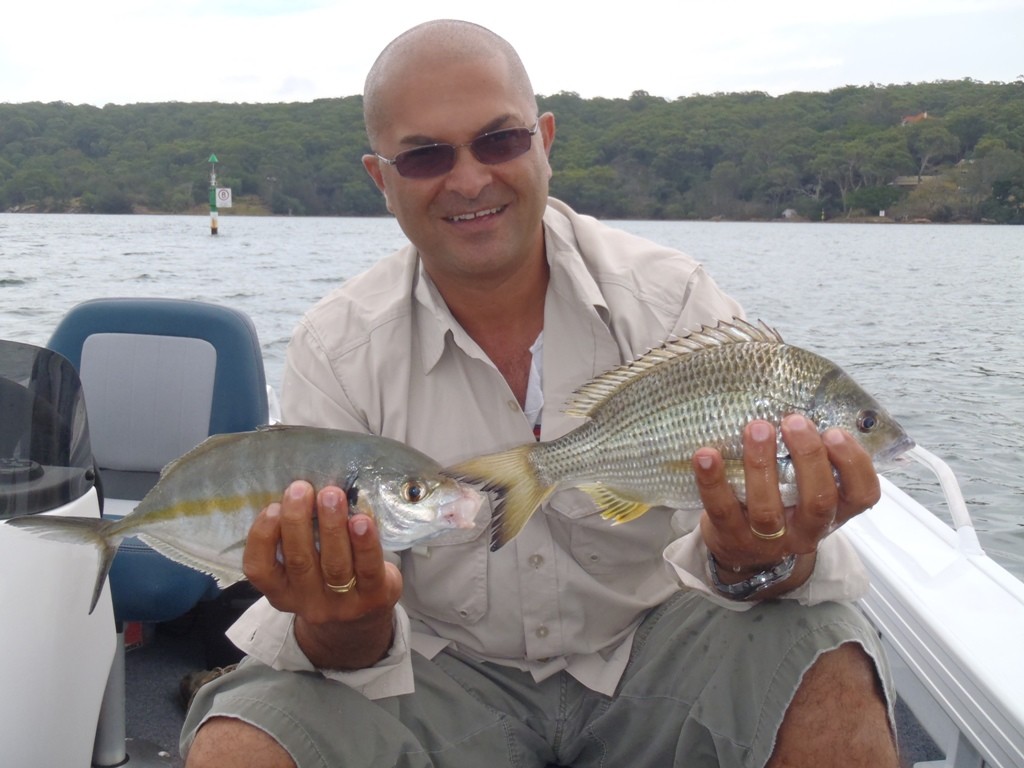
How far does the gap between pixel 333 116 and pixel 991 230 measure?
35.3 meters

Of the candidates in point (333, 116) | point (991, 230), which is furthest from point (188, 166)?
point (991, 230)

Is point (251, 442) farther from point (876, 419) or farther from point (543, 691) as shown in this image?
point (876, 419)

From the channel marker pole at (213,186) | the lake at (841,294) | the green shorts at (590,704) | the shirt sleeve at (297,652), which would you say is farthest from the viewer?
the channel marker pole at (213,186)

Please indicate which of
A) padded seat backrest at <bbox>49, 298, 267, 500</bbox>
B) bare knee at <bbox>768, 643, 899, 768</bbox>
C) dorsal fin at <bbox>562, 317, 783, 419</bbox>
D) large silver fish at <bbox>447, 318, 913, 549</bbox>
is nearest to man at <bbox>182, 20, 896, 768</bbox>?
bare knee at <bbox>768, 643, 899, 768</bbox>

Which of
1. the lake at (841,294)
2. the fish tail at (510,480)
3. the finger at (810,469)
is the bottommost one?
the lake at (841,294)

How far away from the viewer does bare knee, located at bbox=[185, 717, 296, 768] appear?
7.20 ft

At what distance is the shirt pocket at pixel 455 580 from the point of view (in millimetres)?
2664

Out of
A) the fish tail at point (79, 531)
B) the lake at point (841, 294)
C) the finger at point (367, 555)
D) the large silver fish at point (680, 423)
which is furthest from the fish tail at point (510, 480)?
the lake at point (841, 294)

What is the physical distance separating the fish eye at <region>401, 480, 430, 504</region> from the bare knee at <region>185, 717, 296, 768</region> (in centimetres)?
65

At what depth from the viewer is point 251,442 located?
217 cm

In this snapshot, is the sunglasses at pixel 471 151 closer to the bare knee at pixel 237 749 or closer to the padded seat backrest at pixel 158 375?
the bare knee at pixel 237 749

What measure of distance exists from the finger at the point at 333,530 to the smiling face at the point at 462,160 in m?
0.95

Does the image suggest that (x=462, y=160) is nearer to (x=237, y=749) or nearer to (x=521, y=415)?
(x=521, y=415)

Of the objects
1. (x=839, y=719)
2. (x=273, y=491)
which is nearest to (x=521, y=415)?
(x=273, y=491)
